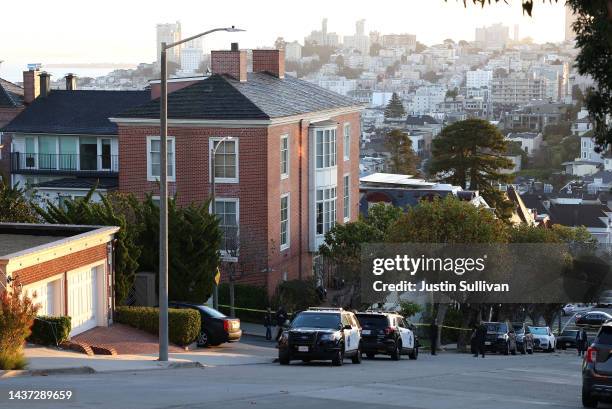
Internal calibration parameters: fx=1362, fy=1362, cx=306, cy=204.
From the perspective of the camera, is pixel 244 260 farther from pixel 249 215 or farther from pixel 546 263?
pixel 546 263

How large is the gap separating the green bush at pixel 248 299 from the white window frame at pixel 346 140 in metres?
14.1

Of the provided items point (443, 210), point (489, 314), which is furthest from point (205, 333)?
point (489, 314)

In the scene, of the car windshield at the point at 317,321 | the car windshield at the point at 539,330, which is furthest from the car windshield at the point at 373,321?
the car windshield at the point at 539,330

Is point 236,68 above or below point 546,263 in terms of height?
above

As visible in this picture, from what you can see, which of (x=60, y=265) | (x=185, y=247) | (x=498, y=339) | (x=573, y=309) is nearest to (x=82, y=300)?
(x=60, y=265)

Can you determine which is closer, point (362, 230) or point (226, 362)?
point (226, 362)

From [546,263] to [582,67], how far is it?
38.9m

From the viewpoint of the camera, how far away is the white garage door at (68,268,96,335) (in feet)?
113

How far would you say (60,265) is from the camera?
33.4 metres

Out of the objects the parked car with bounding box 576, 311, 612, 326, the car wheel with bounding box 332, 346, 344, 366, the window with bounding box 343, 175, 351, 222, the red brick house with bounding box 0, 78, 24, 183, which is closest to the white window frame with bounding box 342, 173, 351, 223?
the window with bounding box 343, 175, 351, 222

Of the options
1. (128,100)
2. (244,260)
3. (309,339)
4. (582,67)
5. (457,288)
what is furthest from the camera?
(128,100)

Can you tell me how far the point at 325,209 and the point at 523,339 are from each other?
13325mm

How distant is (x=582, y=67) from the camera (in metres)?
30.6

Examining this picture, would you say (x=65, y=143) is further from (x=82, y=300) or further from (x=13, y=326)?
(x=13, y=326)
